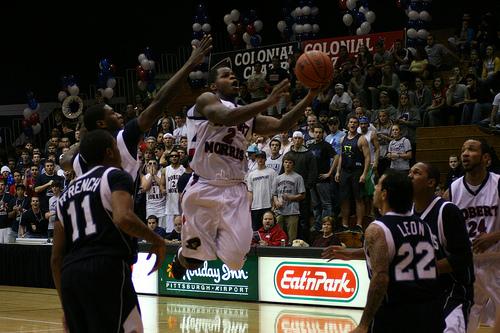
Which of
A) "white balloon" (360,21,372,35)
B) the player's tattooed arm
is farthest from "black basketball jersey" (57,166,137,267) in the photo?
"white balloon" (360,21,372,35)

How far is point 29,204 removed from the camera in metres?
18.4

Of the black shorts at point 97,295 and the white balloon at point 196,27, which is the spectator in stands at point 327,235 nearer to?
the black shorts at point 97,295

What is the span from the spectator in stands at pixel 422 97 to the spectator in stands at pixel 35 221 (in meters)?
7.53

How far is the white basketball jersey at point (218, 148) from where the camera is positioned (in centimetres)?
761

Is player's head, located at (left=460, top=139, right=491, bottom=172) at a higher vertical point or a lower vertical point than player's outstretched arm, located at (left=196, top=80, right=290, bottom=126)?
lower

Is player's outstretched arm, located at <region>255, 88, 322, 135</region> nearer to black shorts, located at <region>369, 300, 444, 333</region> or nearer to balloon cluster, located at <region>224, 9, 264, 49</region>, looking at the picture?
black shorts, located at <region>369, 300, 444, 333</region>

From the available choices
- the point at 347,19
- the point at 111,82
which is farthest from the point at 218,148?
the point at 111,82

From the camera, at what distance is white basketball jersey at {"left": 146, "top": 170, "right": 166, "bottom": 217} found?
16312 millimetres

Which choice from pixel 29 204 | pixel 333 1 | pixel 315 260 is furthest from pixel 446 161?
pixel 333 1

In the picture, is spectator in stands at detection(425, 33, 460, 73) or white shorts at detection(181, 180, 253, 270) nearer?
white shorts at detection(181, 180, 253, 270)

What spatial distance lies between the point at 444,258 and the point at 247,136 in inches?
90.6

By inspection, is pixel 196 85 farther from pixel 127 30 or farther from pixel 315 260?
pixel 315 260

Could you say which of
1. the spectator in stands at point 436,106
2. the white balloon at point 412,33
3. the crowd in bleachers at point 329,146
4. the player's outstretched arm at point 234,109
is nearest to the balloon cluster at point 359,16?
the crowd in bleachers at point 329,146

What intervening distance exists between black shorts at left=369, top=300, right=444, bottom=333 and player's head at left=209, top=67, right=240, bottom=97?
9.58ft
